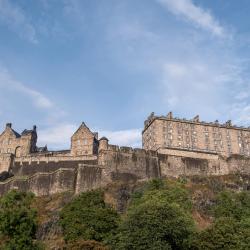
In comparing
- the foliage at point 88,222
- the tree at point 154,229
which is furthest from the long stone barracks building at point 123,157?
the tree at point 154,229

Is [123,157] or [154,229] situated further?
[123,157]

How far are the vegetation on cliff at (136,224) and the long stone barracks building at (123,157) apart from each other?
663cm

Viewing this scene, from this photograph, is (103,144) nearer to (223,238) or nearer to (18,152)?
(18,152)

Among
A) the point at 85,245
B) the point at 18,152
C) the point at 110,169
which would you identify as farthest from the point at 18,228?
the point at 18,152

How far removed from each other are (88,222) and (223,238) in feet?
40.7

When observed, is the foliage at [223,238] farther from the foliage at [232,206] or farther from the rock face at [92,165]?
the rock face at [92,165]

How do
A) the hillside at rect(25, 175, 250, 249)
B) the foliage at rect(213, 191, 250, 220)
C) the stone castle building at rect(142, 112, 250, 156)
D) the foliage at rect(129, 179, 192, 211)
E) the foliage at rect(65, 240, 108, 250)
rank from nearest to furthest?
1. the foliage at rect(65, 240, 108, 250)
2. the foliage at rect(129, 179, 192, 211)
3. the foliage at rect(213, 191, 250, 220)
4. the hillside at rect(25, 175, 250, 249)
5. the stone castle building at rect(142, 112, 250, 156)

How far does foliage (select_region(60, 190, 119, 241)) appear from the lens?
130ft

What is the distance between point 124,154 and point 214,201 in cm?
1538

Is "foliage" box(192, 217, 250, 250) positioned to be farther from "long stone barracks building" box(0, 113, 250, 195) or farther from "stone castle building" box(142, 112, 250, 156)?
"stone castle building" box(142, 112, 250, 156)

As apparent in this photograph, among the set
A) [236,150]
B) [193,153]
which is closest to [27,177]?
[193,153]

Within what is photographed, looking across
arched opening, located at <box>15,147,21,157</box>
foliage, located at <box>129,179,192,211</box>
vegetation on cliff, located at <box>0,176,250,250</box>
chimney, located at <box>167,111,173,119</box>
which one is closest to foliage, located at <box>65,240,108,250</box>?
vegetation on cliff, located at <box>0,176,250,250</box>

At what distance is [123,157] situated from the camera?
6344 centimetres

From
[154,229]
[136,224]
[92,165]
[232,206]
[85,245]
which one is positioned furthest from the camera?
[92,165]
